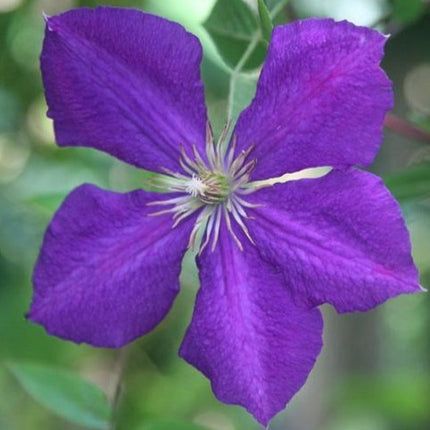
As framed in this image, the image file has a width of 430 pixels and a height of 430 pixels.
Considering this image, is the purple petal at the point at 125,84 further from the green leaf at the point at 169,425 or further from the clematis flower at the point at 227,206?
the green leaf at the point at 169,425

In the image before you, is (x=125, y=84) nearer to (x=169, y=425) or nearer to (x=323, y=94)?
(x=323, y=94)

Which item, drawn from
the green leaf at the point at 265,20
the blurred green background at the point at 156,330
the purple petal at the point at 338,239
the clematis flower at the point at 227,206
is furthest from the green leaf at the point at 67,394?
the green leaf at the point at 265,20

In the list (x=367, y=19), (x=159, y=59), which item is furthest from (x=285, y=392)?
(x=367, y=19)

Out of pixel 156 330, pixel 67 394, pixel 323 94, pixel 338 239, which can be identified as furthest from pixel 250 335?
pixel 156 330

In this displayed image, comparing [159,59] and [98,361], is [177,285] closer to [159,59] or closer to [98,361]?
[159,59]

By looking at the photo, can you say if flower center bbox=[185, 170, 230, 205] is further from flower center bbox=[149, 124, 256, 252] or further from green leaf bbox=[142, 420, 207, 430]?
green leaf bbox=[142, 420, 207, 430]

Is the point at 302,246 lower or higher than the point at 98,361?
higher
